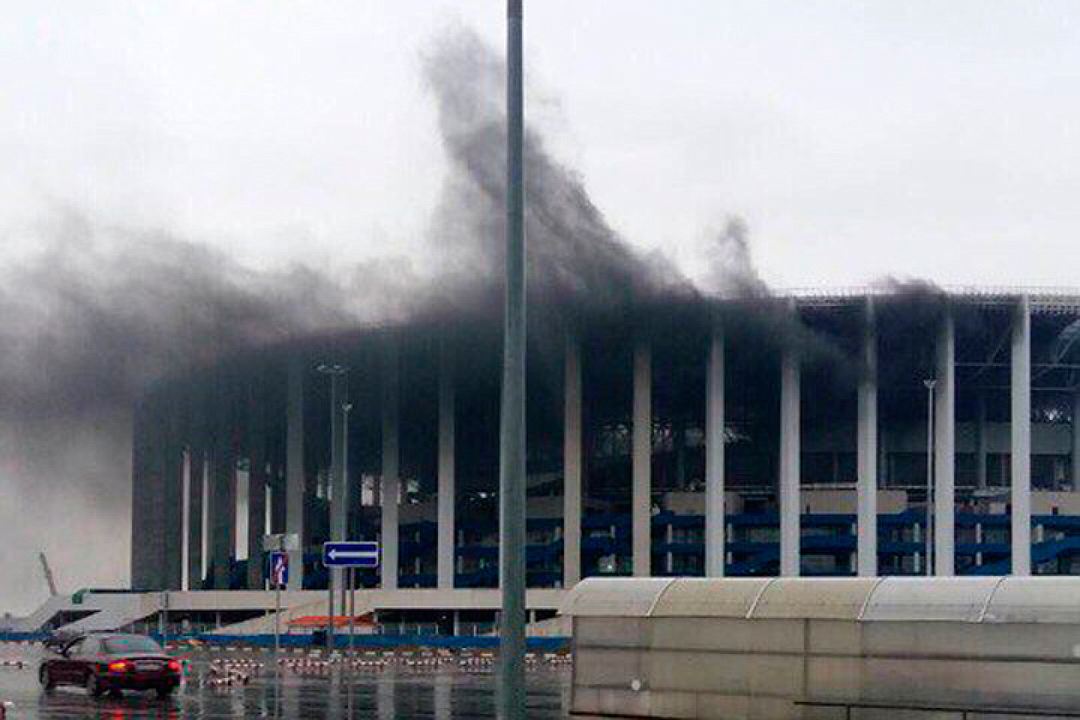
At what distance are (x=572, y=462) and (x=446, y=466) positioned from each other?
9.05 meters

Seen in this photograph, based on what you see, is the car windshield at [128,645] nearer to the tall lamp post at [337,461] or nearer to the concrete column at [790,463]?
the tall lamp post at [337,461]

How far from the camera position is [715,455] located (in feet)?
405

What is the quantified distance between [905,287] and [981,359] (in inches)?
403

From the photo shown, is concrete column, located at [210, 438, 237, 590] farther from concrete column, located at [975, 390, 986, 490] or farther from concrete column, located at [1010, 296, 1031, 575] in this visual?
concrete column, located at [1010, 296, 1031, 575]

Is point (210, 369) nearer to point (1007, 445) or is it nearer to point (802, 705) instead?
point (1007, 445)

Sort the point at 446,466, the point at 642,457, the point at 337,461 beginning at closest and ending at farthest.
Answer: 1. the point at 642,457
2. the point at 337,461
3. the point at 446,466

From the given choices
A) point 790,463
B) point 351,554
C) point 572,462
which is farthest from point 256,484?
point 351,554

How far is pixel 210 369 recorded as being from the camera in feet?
453

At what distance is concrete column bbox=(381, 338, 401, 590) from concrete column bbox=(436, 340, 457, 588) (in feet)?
10.3

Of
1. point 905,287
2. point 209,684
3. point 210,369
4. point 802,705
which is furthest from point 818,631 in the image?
point 210,369

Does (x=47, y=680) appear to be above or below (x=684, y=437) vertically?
below

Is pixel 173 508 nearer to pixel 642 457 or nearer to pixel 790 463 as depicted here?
pixel 642 457

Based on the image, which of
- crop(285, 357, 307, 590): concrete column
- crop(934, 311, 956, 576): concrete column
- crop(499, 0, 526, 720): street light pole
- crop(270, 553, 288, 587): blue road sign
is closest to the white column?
crop(934, 311, 956, 576): concrete column

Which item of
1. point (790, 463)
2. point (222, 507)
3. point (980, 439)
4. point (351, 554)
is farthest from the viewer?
point (222, 507)
